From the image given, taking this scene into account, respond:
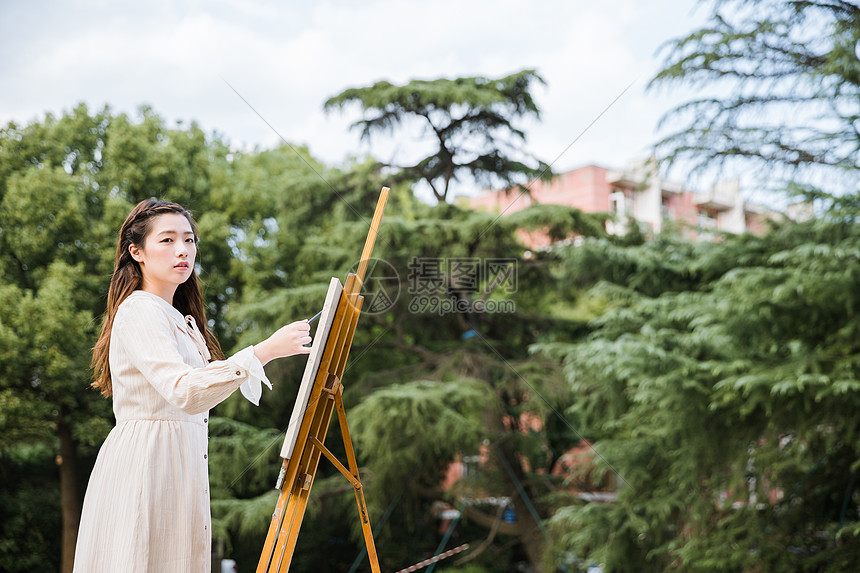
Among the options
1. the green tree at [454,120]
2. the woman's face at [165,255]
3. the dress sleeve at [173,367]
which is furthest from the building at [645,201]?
the dress sleeve at [173,367]

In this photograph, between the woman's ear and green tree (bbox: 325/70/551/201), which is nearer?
the woman's ear

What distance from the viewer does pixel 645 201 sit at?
50.7 ft

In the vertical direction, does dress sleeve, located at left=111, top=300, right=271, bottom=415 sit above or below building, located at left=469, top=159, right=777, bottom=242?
below

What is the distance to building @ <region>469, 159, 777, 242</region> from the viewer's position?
5.61 meters

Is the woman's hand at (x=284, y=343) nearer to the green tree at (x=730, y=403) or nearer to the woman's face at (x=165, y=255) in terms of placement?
the woman's face at (x=165, y=255)

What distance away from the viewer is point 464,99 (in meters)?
6.77

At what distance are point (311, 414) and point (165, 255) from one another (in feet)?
1.36

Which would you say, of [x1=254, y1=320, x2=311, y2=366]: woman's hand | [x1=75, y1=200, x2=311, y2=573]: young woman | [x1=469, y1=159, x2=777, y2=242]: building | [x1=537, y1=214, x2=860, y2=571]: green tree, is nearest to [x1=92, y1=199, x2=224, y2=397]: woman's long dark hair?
[x1=75, y1=200, x2=311, y2=573]: young woman

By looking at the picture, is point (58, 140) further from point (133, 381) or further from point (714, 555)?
point (133, 381)

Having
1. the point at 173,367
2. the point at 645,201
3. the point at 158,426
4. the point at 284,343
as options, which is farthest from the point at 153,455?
the point at 645,201

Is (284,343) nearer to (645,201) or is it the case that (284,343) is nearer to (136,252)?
(136,252)

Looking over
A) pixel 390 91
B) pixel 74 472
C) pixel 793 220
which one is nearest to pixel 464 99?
pixel 390 91

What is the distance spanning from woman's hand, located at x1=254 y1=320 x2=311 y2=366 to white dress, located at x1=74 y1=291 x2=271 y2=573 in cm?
5

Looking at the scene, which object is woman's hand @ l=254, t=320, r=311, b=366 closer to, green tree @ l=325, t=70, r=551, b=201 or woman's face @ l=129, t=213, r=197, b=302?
woman's face @ l=129, t=213, r=197, b=302
